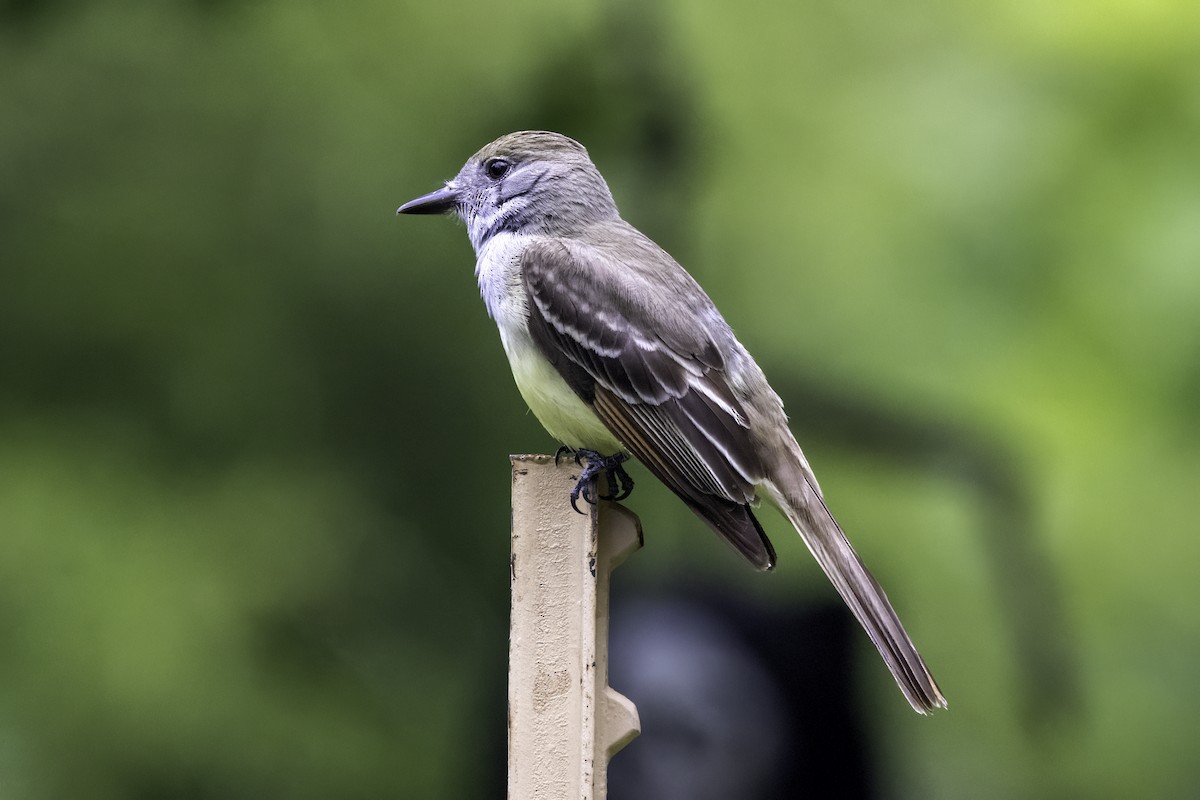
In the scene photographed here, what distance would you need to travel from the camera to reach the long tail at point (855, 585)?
2076 mm

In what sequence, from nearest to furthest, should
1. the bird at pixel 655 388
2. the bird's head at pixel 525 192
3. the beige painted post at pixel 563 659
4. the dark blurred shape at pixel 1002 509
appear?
the beige painted post at pixel 563 659 → the bird at pixel 655 388 → the bird's head at pixel 525 192 → the dark blurred shape at pixel 1002 509

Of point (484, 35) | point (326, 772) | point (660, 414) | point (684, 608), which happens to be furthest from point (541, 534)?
point (484, 35)

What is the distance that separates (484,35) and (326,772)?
2395 millimetres

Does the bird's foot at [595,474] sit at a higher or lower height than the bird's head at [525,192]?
lower

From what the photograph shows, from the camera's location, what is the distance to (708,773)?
3881 millimetres

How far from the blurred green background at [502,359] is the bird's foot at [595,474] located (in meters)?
1.50

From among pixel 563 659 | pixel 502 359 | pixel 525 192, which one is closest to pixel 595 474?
pixel 563 659

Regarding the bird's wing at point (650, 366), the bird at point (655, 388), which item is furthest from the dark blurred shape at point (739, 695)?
the bird's wing at point (650, 366)

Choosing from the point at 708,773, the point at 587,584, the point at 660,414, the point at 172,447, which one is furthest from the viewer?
the point at 172,447

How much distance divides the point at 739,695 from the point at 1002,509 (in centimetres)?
97

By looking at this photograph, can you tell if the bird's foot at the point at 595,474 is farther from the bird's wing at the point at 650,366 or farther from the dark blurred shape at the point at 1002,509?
the dark blurred shape at the point at 1002,509

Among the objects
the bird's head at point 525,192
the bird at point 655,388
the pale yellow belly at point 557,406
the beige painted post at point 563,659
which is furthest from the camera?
the bird's head at point 525,192

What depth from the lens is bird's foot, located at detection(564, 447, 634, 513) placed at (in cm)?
188

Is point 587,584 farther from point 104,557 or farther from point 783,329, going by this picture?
point 104,557
